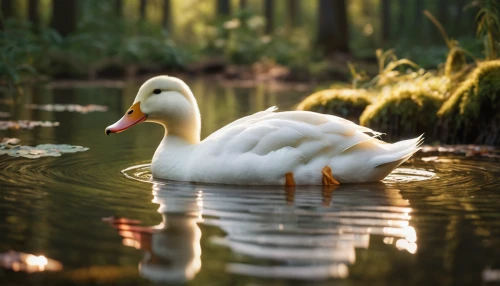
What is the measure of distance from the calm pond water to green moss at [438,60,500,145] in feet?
5.32

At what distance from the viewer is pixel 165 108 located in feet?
24.3

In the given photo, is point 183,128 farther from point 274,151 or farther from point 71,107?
point 71,107

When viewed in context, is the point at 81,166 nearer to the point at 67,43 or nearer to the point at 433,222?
the point at 433,222

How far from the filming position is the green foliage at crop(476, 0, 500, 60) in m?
10.5

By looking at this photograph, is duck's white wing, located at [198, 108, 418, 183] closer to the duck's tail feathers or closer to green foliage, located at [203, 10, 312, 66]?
the duck's tail feathers

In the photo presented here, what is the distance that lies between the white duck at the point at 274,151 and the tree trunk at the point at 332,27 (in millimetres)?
23735

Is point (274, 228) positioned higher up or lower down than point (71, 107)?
higher up

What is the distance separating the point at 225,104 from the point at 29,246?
13420mm

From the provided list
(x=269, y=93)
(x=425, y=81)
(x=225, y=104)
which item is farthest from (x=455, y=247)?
(x=269, y=93)

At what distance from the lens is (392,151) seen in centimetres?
710

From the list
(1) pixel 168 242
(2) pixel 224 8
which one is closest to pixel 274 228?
(1) pixel 168 242

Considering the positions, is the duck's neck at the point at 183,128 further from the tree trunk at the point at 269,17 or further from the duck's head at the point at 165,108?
the tree trunk at the point at 269,17

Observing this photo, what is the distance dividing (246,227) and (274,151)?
71.6 inches

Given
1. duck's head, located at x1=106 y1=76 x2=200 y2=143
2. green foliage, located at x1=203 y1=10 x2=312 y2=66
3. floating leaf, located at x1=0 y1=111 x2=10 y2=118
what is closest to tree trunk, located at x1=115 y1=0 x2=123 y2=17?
green foliage, located at x1=203 y1=10 x2=312 y2=66
